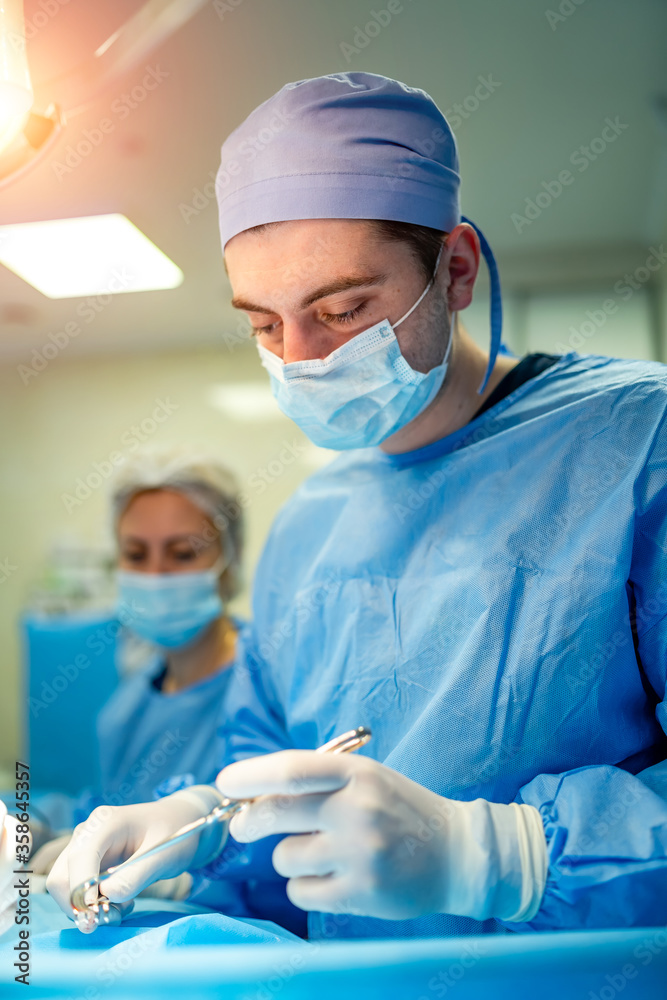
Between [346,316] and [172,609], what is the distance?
1600mm

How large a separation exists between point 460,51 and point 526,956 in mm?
1182

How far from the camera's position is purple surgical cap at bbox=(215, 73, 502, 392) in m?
0.99

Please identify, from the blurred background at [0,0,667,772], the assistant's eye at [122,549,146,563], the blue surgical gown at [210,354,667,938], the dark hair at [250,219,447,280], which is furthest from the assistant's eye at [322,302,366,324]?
the assistant's eye at [122,549,146,563]

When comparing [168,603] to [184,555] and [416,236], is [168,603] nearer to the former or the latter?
[184,555]

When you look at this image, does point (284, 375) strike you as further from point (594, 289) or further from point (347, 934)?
point (594, 289)

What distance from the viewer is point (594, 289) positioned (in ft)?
6.49

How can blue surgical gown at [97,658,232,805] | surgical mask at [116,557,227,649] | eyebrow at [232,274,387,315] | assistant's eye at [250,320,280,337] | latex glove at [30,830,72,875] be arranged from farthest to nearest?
surgical mask at [116,557,227,649], blue surgical gown at [97,658,232,805], latex glove at [30,830,72,875], assistant's eye at [250,320,280,337], eyebrow at [232,274,387,315]

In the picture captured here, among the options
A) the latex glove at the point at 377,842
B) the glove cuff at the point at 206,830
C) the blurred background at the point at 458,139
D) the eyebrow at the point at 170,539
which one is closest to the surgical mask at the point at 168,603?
the eyebrow at the point at 170,539

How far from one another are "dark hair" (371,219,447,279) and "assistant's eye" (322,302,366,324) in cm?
10

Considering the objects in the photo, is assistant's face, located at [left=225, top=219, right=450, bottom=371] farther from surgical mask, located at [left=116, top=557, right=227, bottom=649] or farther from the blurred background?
surgical mask, located at [left=116, top=557, right=227, bottom=649]

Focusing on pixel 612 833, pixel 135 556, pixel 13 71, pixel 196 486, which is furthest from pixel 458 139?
pixel 135 556

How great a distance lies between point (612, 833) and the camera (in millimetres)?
737

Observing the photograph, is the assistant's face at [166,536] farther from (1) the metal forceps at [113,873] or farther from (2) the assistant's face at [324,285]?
(1) the metal forceps at [113,873]

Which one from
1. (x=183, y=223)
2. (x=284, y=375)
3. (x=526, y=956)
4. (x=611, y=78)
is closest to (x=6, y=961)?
(x=526, y=956)
